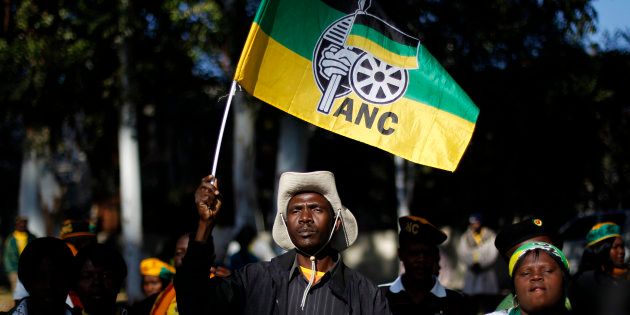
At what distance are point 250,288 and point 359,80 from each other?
5.80 feet

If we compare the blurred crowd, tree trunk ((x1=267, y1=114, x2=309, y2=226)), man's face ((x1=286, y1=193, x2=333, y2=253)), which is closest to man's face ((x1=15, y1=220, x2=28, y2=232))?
tree trunk ((x1=267, y1=114, x2=309, y2=226))

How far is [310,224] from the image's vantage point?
14.0ft

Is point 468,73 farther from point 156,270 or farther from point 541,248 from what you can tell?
point 541,248

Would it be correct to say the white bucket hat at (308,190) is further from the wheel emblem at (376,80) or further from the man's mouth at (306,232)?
the wheel emblem at (376,80)

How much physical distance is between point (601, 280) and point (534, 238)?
1.95 metres

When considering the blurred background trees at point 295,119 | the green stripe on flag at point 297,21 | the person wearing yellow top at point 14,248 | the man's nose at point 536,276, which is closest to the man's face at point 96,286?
the green stripe on flag at point 297,21

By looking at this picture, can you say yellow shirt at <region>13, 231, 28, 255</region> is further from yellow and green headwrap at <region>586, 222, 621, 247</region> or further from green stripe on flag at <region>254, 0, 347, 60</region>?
green stripe on flag at <region>254, 0, 347, 60</region>

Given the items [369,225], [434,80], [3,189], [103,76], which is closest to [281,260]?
[434,80]

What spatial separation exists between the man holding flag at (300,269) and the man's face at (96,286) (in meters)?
1.19

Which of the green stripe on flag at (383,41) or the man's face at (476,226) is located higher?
the green stripe on flag at (383,41)

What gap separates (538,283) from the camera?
13.6ft

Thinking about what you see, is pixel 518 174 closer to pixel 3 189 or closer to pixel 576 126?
pixel 576 126

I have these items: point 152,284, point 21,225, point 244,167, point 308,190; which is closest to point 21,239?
point 21,225

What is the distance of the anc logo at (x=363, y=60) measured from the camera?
5340 millimetres
